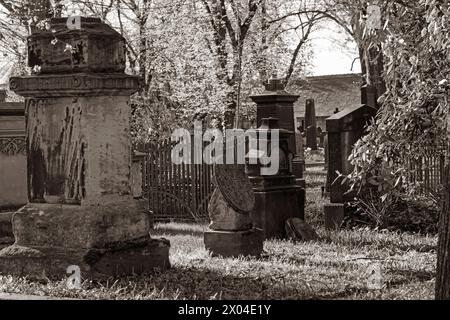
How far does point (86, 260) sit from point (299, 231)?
17.4ft

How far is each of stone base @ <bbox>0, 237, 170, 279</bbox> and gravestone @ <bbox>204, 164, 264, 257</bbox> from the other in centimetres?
197

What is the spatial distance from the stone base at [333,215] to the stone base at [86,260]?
6.25m

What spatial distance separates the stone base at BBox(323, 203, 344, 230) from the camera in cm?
1370

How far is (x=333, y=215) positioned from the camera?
13.8 metres

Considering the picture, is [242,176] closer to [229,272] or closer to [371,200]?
[229,272]

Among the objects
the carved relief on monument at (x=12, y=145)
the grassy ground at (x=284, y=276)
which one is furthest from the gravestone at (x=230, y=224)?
the carved relief on monument at (x=12, y=145)

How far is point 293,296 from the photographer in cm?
686

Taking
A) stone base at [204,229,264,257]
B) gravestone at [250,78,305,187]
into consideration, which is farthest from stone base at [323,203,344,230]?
stone base at [204,229,264,257]

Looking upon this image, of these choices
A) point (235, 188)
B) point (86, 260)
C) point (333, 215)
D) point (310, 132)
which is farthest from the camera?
point (310, 132)

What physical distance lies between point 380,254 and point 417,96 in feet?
9.82

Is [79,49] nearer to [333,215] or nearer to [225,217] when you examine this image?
[225,217]

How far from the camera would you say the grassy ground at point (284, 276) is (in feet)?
22.7

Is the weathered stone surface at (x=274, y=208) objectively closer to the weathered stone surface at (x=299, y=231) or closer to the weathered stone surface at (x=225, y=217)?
the weathered stone surface at (x=299, y=231)

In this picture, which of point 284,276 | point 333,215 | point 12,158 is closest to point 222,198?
point 284,276
